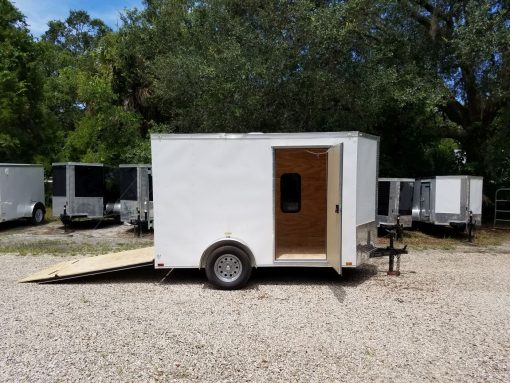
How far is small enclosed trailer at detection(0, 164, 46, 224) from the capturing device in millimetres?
15625

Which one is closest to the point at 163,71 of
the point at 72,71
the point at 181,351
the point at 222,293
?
the point at 222,293

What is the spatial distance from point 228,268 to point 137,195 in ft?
22.8

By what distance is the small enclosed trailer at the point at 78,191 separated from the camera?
15.4 m

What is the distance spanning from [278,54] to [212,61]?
204 centimetres

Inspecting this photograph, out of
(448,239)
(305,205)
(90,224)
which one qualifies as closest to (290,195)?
(305,205)

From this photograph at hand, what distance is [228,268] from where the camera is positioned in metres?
7.87

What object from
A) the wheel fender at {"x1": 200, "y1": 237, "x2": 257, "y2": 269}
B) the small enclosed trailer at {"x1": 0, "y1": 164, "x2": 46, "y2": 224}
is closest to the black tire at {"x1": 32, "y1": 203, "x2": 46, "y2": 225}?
the small enclosed trailer at {"x1": 0, "y1": 164, "x2": 46, "y2": 224}

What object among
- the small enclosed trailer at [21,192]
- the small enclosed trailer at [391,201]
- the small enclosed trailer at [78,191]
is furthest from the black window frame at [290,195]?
the small enclosed trailer at [21,192]

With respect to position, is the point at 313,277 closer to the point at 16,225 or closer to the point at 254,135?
the point at 254,135

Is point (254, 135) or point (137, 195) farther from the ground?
point (254, 135)

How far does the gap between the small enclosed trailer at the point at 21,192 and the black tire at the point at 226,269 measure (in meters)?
10.7

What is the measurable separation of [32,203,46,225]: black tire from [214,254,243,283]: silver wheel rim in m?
11.7

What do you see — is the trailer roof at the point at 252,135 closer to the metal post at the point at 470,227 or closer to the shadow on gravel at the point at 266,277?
the shadow on gravel at the point at 266,277

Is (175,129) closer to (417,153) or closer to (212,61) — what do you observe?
(212,61)
